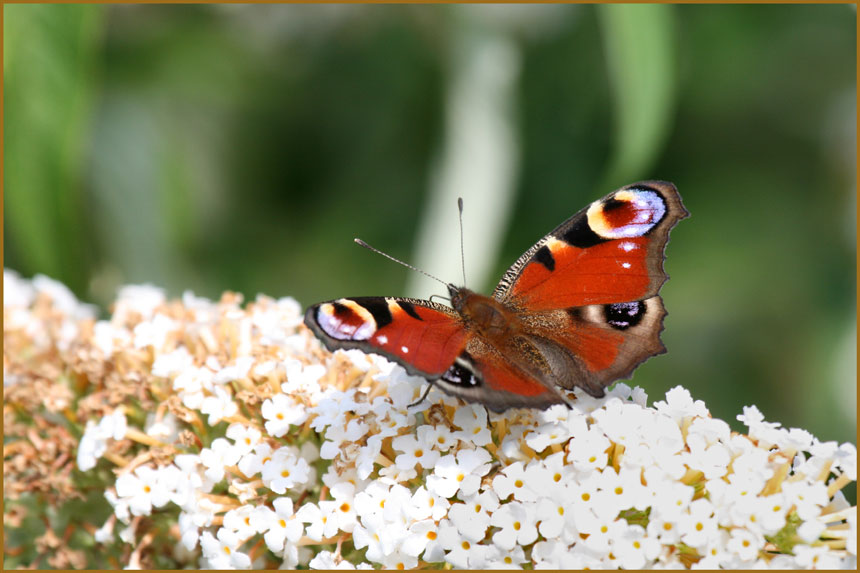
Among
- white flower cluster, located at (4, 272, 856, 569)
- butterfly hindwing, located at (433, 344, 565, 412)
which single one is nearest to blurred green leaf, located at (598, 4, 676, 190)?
white flower cluster, located at (4, 272, 856, 569)

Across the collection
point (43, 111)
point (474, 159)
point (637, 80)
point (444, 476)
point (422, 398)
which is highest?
point (474, 159)

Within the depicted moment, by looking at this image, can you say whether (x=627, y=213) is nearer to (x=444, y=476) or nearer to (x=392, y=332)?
(x=392, y=332)

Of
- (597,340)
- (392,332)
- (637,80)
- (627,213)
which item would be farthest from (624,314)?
(637,80)

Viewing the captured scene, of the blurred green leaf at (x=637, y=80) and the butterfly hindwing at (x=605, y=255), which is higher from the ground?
the blurred green leaf at (x=637, y=80)

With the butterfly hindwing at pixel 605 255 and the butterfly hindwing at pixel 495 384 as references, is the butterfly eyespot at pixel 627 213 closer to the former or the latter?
the butterfly hindwing at pixel 605 255

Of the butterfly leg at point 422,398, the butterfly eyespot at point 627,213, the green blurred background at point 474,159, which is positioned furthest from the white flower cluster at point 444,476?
the green blurred background at point 474,159
